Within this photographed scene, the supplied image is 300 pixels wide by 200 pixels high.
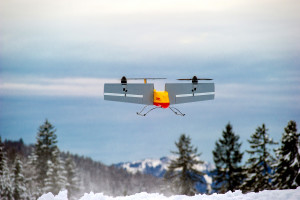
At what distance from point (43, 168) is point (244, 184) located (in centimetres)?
2580

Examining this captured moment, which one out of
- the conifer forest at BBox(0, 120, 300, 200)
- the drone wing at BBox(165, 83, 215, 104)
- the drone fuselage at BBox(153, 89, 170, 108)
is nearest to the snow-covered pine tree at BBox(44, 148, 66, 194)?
the conifer forest at BBox(0, 120, 300, 200)

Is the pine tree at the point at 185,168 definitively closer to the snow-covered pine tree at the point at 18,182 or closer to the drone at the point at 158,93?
the snow-covered pine tree at the point at 18,182

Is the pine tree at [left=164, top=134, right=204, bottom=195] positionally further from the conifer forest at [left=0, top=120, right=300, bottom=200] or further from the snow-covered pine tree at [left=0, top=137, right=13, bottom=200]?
the snow-covered pine tree at [left=0, top=137, right=13, bottom=200]

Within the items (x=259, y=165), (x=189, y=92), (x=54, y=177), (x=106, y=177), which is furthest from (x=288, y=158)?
(x=106, y=177)

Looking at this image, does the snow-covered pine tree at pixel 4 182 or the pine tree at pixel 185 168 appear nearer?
the pine tree at pixel 185 168

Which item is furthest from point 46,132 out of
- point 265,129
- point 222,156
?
point 265,129

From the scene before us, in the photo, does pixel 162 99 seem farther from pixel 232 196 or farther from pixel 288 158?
pixel 288 158

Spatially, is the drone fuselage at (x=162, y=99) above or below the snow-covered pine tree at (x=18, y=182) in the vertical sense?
above

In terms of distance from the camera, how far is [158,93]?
16219mm

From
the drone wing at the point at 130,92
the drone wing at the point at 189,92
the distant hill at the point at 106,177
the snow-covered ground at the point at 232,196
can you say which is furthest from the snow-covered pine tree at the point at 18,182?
the distant hill at the point at 106,177

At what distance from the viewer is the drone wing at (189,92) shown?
54.1 feet

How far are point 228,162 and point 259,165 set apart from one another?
3.64 metres

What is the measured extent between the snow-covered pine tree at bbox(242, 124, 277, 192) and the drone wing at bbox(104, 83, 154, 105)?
29.0m

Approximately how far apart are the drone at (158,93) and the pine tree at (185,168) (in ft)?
89.1
